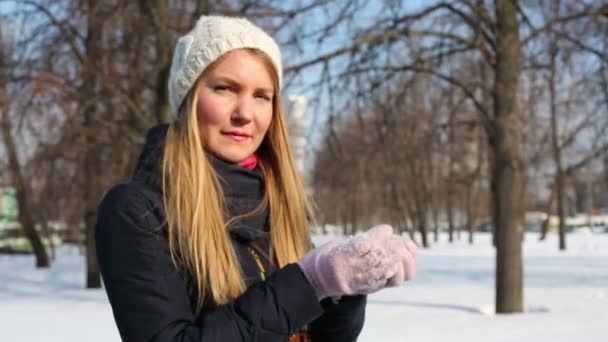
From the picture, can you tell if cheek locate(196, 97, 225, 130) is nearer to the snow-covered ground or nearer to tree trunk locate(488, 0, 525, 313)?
the snow-covered ground

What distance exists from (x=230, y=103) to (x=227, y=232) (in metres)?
0.28

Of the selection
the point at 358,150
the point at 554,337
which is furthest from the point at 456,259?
the point at 554,337

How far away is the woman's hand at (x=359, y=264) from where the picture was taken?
4.89 feet

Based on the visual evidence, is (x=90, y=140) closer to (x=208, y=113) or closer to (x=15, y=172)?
(x=15, y=172)

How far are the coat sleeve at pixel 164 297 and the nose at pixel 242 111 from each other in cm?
31

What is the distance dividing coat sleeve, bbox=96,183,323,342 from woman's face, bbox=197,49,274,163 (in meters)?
0.26

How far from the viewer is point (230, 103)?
1.72 m

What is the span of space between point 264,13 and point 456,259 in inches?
525

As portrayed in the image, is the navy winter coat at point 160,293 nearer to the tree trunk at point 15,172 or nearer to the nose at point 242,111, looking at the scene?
the nose at point 242,111

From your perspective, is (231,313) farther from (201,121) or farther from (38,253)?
(38,253)

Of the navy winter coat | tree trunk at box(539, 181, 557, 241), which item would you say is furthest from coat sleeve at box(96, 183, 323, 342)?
tree trunk at box(539, 181, 557, 241)

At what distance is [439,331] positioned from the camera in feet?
24.7

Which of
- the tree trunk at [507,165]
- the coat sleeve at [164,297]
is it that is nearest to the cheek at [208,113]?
the coat sleeve at [164,297]

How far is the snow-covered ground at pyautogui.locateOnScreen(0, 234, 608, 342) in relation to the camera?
7285mm
